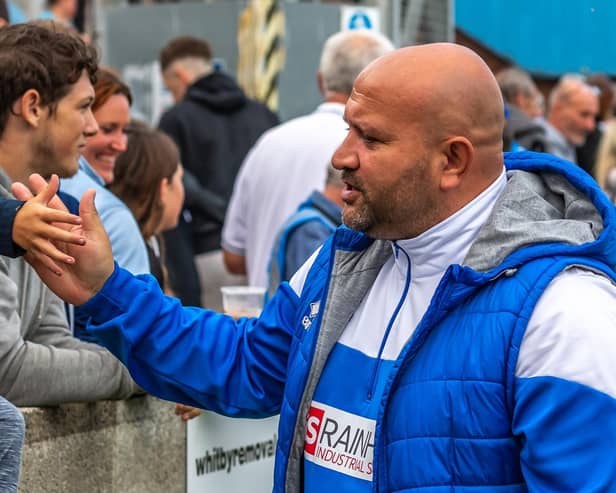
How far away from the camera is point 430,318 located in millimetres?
2730

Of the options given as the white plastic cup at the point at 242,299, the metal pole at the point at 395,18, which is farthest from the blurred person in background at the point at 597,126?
the white plastic cup at the point at 242,299

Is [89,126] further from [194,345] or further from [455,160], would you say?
[455,160]

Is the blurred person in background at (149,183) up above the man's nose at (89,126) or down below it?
below

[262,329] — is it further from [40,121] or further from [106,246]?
[40,121]

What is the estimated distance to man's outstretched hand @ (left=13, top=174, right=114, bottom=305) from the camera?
10.0 feet

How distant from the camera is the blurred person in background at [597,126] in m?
12.1

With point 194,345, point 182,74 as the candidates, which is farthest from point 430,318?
point 182,74

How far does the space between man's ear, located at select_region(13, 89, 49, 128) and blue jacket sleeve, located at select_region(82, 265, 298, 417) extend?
32.7 inches

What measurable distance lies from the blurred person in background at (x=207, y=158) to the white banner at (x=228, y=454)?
2645 mm

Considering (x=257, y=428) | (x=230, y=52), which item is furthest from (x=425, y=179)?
(x=230, y=52)

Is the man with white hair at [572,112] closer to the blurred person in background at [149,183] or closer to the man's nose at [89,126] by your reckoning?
the blurred person in background at [149,183]

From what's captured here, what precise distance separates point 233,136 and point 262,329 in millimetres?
4961

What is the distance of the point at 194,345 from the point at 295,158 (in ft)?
10.7

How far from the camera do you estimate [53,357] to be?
3.57m
